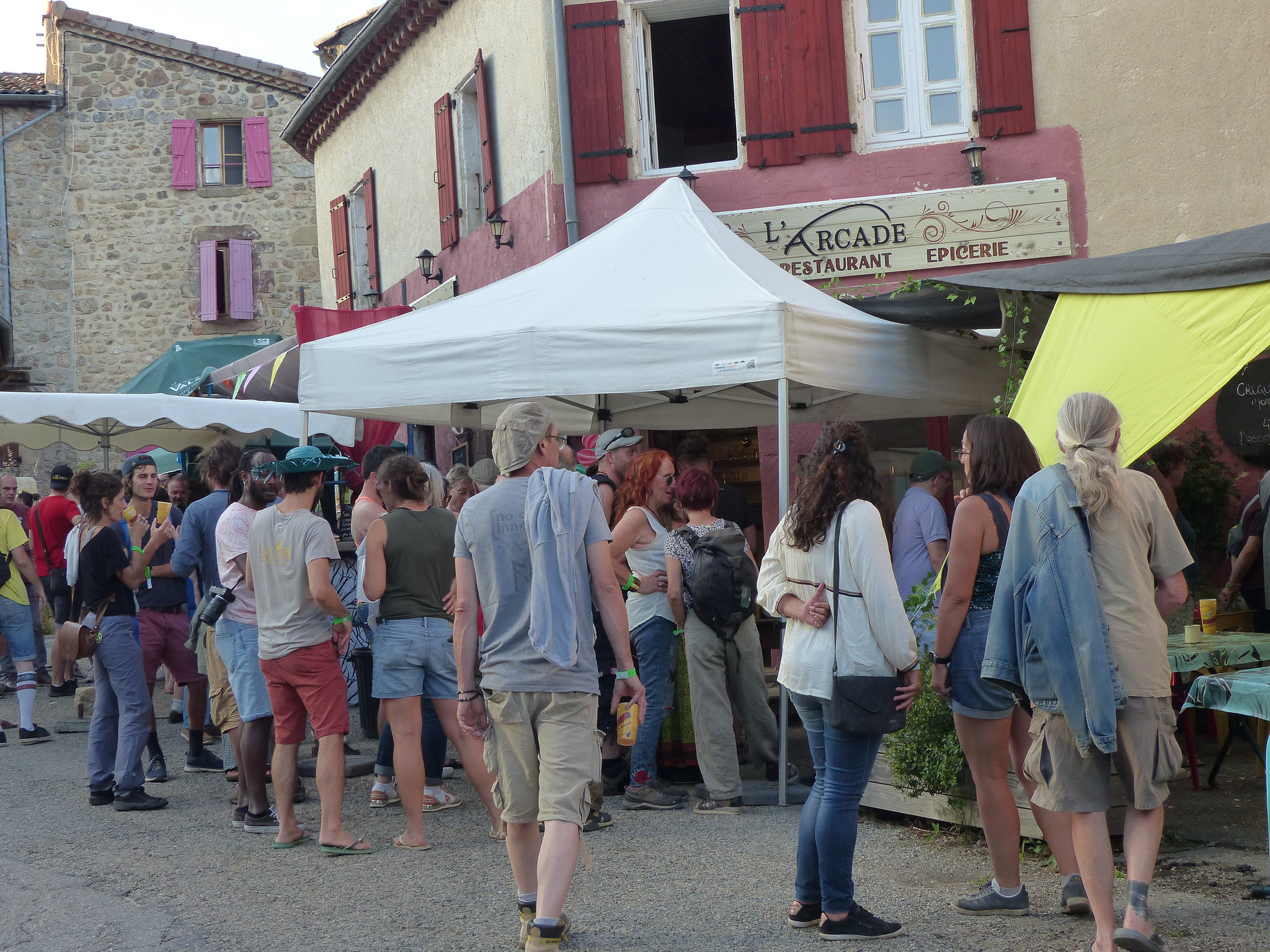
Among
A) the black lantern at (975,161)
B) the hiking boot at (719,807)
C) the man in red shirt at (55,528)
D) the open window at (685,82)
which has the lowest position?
the hiking boot at (719,807)

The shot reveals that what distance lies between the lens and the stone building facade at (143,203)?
80.3 feet

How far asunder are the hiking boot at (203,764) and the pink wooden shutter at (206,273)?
60.6 feet

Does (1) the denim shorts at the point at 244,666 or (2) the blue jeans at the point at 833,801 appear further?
(1) the denim shorts at the point at 244,666

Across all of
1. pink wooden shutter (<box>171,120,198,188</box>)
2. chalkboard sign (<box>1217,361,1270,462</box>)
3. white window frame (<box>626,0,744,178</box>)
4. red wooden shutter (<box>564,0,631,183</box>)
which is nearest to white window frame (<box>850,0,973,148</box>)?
white window frame (<box>626,0,744,178</box>)

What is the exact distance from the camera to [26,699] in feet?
29.3

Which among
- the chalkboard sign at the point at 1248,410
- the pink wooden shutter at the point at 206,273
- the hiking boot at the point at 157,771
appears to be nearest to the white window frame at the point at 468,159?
the hiking boot at the point at 157,771

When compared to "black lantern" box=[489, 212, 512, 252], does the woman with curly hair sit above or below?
below

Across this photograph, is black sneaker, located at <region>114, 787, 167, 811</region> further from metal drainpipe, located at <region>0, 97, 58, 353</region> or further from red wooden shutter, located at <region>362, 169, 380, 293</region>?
metal drainpipe, located at <region>0, 97, 58, 353</region>

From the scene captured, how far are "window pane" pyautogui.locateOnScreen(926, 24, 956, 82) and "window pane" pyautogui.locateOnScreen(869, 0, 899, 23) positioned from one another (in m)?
0.30

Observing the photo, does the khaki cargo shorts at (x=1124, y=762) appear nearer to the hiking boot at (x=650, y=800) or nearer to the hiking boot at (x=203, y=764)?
the hiking boot at (x=650, y=800)

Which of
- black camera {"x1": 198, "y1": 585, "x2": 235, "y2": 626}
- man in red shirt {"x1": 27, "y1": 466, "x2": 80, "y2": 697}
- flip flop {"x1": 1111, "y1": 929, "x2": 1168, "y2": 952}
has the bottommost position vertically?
flip flop {"x1": 1111, "y1": 929, "x2": 1168, "y2": 952}

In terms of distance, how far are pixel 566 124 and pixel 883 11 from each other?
2.67 metres

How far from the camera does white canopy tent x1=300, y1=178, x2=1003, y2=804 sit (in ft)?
20.5

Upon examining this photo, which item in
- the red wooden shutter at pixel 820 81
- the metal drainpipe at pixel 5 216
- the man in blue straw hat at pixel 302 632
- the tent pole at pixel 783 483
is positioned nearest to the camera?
the man in blue straw hat at pixel 302 632
